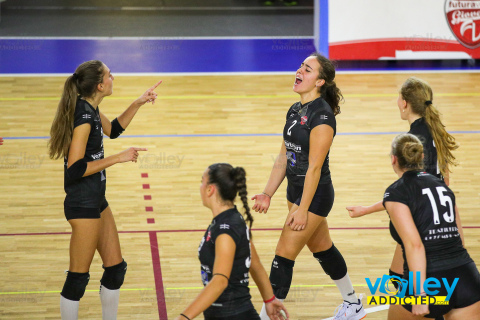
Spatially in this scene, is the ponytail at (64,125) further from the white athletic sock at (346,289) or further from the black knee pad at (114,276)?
A: the white athletic sock at (346,289)

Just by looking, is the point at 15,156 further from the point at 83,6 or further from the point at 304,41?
the point at 83,6

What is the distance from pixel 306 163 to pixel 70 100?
1.67 meters

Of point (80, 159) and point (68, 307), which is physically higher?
point (80, 159)

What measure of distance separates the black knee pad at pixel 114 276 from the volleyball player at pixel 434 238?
1967 millimetres

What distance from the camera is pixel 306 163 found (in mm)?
4699

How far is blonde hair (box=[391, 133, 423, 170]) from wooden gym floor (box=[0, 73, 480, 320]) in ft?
5.93

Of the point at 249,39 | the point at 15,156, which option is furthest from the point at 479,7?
the point at 15,156

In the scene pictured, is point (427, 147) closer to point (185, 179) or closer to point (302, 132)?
point (302, 132)

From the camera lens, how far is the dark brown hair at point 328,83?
4.74m

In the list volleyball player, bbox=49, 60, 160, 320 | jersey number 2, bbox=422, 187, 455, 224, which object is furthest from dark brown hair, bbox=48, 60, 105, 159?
jersey number 2, bbox=422, 187, 455, 224

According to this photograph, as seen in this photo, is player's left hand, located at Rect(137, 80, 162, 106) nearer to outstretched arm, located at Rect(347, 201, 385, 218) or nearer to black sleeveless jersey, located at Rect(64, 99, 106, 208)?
black sleeveless jersey, located at Rect(64, 99, 106, 208)

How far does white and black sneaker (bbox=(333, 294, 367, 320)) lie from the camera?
5.17 meters

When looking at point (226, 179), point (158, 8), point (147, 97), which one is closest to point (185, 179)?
point (147, 97)

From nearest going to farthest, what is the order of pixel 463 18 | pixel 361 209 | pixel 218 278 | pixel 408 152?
pixel 218 278 < pixel 408 152 < pixel 361 209 < pixel 463 18
